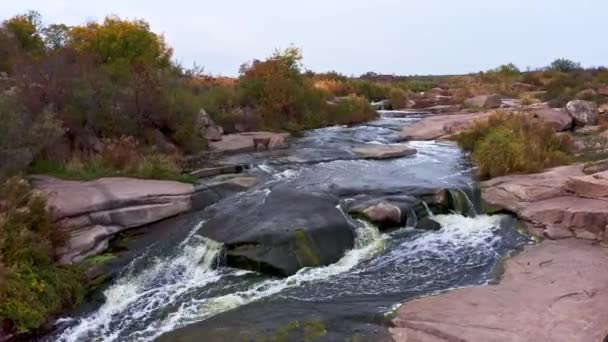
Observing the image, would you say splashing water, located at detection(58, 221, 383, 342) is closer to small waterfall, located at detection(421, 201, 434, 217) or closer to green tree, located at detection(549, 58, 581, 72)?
small waterfall, located at detection(421, 201, 434, 217)

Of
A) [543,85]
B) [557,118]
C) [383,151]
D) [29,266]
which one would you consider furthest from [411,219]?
[543,85]

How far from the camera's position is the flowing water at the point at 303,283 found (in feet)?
21.4

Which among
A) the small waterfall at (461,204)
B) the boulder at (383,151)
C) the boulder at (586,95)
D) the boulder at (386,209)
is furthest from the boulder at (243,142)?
the boulder at (586,95)

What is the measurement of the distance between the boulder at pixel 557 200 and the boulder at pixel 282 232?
10.8 feet

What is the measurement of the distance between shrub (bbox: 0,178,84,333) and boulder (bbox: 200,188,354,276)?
2.35m

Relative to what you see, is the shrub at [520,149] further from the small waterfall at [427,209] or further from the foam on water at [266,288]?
the foam on water at [266,288]

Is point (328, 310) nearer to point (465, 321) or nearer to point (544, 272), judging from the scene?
point (465, 321)

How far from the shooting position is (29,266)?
6.93m

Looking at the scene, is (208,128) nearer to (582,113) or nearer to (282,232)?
(282,232)

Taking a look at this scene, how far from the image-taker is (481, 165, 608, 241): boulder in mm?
9211

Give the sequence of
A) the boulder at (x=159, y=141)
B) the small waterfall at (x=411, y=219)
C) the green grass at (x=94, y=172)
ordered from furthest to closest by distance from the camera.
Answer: the boulder at (x=159, y=141)
the green grass at (x=94, y=172)
the small waterfall at (x=411, y=219)

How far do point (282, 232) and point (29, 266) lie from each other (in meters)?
3.56

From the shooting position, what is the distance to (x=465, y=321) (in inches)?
241

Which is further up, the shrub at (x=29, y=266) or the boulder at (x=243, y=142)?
the boulder at (x=243, y=142)
